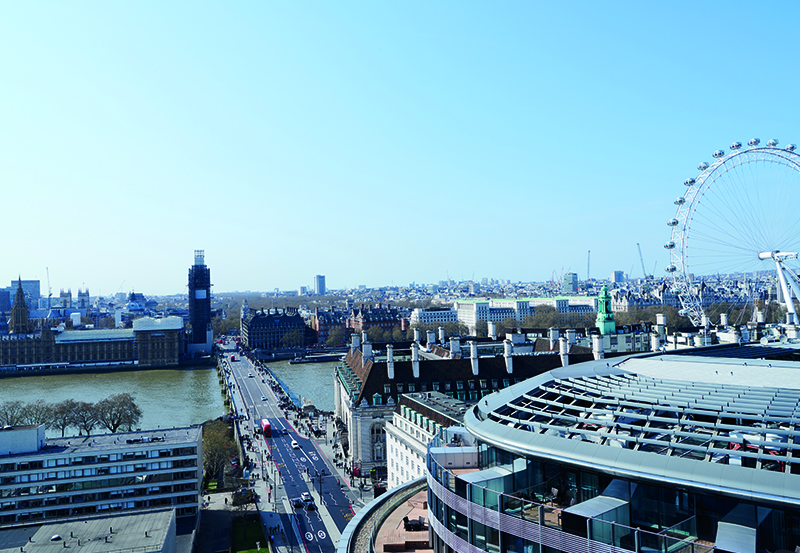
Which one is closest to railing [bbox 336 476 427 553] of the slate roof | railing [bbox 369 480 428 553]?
railing [bbox 369 480 428 553]

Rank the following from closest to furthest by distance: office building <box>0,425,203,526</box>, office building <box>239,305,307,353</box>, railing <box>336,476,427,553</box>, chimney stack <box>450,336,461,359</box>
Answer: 1. railing <box>336,476,427,553</box>
2. office building <box>0,425,203,526</box>
3. chimney stack <box>450,336,461,359</box>
4. office building <box>239,305,307,353</box>

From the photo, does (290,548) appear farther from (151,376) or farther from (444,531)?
(151,376)

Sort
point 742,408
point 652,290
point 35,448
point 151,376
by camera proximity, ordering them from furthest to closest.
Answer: point 652,290 → point 151,376 → point 35,448 → point 742,408

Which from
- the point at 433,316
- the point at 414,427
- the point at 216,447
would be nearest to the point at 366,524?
the point at 414,427

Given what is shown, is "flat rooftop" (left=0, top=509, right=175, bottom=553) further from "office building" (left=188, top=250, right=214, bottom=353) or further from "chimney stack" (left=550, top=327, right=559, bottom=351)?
"office building" (left=188, top=250, right=214, bottom=353)

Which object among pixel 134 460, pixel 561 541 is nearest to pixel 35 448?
pixel 134 460

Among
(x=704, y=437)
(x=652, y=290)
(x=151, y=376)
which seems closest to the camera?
(x=704, y=437)

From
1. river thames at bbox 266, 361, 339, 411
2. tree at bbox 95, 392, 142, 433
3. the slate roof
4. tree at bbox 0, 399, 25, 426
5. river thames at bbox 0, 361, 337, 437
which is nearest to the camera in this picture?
the slate roof
